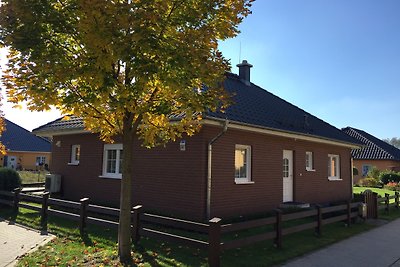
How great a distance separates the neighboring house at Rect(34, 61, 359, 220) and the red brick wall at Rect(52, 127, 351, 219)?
0.10ft

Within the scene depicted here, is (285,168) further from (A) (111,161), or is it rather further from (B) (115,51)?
(B) (115,51)

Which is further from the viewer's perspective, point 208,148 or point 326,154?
point 326,154

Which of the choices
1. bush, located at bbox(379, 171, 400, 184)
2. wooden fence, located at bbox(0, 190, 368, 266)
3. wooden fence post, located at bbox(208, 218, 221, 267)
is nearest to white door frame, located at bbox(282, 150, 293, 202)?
wooden fence, located at bbox(0, 190, 368, 266)

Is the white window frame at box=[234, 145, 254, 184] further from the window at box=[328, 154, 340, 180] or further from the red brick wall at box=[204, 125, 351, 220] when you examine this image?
the window at box=[328, 154, 340, 180]

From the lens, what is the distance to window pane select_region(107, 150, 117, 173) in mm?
14087

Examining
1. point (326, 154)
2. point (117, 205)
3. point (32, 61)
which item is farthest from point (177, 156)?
point (326, 154)

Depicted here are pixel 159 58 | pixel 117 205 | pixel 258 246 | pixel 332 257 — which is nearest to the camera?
pixel 159 58

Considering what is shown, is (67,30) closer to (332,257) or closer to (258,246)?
(258,246)

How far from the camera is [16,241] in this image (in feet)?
27.9

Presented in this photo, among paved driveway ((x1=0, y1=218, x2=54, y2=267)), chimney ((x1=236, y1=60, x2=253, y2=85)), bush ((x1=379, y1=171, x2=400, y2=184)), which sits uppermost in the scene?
chimney ((x1=236, y1=60, x2=253, y2=85))

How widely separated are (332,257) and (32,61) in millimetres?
7079

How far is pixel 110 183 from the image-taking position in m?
13.8

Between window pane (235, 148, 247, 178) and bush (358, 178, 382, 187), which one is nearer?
window pane (235, 148, 247, 178)

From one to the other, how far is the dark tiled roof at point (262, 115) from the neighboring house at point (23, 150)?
29.5m
